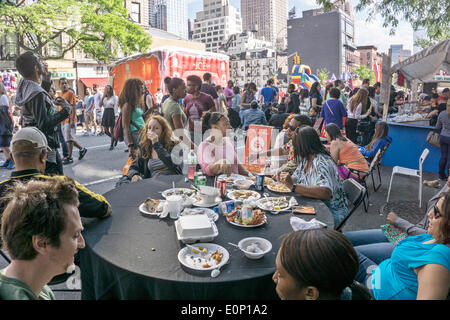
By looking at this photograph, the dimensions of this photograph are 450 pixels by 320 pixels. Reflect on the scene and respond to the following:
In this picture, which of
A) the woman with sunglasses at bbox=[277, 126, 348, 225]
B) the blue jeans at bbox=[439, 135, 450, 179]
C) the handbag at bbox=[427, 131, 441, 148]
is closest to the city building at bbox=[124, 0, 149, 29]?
the handbag at bbox=[427, 131, 441, 148]

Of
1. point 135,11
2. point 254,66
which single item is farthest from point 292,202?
point 254,66

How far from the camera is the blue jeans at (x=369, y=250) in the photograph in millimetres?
2389

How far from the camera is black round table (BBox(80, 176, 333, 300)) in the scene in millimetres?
1840

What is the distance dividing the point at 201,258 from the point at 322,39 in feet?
306

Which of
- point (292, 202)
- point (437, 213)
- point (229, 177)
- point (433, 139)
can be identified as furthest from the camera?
point (433, 139)

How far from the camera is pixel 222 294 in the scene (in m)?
1.84

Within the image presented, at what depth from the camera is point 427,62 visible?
944 cm

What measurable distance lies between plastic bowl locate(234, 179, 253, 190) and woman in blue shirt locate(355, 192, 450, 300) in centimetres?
158

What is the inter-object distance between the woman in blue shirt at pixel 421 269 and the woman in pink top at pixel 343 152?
3149 mm

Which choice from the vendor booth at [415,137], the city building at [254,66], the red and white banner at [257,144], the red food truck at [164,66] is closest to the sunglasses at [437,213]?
the red and white banner at [257,144]

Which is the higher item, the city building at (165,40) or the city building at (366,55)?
the city building at (366,55)

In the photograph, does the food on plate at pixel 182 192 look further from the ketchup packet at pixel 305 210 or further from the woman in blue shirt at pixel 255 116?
the woman in blue shirt at pixel 255 116

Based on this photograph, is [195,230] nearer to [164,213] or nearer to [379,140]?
[164,213]

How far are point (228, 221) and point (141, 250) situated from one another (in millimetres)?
782
